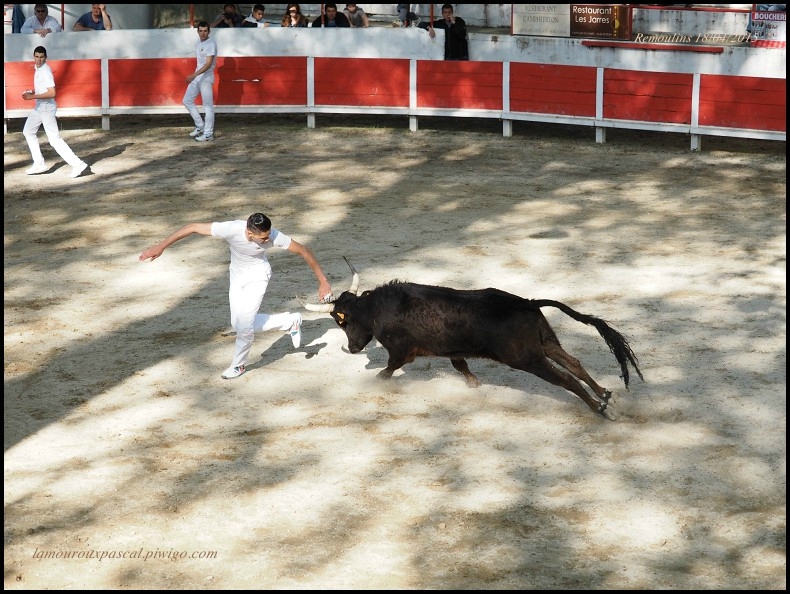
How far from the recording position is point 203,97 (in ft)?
55.7

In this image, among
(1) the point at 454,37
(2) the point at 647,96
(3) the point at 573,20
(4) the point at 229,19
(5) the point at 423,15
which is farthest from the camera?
(5) the point at 423,15

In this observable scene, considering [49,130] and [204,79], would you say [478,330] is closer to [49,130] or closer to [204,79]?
[49,130]

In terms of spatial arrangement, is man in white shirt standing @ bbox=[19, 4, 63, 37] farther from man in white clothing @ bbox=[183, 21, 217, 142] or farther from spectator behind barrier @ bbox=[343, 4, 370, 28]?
spectator behind barrier @ bbox=[343, 4, 370, 28]

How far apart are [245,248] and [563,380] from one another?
234 cm

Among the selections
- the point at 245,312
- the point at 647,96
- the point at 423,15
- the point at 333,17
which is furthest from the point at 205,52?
the point at 245,312

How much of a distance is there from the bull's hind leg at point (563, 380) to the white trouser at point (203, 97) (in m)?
10.1

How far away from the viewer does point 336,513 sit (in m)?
6.87

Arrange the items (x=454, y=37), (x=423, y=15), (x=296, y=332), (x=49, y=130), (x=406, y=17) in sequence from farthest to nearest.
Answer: (x=423, y=15), (x=406, y=17), (x=454, y=37), (x=49, y=130), (x=296, y=332)

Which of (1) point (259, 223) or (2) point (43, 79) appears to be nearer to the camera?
(1) point (259, 223)

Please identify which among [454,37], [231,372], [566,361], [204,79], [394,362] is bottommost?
[231,372]

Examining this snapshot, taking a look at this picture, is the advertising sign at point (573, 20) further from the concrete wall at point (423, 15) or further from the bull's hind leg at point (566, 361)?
the bull's hind leg at point (566, 361)

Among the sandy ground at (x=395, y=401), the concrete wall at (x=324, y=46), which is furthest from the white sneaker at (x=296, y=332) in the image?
the concrete wall at (x=324, y=46)

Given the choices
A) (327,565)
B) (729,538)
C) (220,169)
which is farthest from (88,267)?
(729,538)

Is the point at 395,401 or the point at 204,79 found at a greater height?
the point at 204,79
